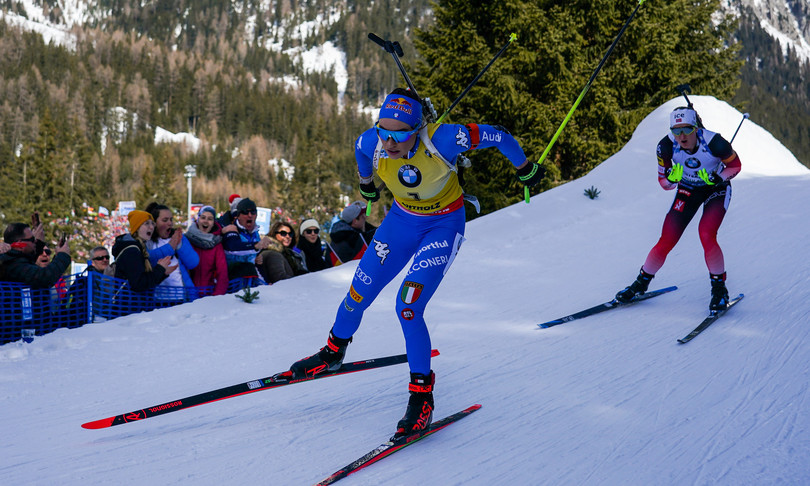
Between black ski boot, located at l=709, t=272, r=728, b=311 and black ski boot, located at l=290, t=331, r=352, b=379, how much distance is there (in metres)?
3.39

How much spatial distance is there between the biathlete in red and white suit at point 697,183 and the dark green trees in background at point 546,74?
9915mm

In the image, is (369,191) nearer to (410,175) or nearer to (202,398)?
(410,175)

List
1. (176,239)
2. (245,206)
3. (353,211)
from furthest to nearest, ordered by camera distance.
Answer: (353,211) < (245,206) < (176,239)

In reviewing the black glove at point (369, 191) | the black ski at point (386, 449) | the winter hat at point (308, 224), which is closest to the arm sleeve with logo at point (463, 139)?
the black glove at point (369, 191)

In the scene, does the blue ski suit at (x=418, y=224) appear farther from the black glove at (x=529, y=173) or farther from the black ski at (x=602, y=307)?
the black ski at (x=602, y=307)

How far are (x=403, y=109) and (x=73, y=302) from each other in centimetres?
395

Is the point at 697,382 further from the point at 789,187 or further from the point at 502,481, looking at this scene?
the point at 789,187

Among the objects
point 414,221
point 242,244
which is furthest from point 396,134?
point 242,244

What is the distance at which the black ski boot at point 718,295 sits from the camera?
5.37 meters

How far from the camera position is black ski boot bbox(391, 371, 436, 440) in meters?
3.33

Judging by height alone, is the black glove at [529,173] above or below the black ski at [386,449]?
above

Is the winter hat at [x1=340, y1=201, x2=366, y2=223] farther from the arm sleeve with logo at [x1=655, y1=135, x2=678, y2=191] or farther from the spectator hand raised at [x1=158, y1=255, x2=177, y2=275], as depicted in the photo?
the arm sleeve with logo at [x1=655, y1=135, x2=678, y2=191]

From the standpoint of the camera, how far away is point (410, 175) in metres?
3.60

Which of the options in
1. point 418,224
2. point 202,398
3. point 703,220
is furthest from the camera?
point 703,220
